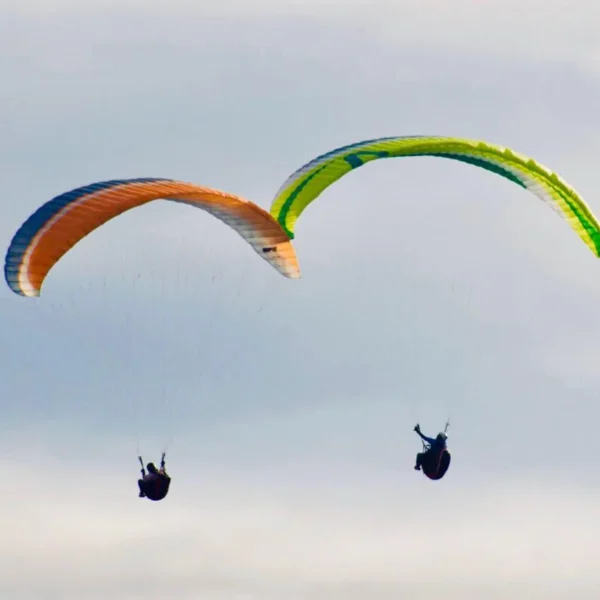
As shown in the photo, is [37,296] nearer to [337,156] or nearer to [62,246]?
[62,246]

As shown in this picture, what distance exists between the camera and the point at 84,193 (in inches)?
2479

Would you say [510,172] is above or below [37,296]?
above

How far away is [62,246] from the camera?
2438 inches

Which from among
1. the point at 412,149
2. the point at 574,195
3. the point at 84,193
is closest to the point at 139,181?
the point at 84,193

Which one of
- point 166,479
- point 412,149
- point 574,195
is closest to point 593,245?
point 574,195

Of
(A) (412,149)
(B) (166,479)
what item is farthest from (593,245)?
(B) (166,479)

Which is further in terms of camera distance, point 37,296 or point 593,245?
point 593,245

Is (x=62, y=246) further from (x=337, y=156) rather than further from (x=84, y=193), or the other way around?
(x=337, y=156)

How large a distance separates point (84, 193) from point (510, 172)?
1043cm

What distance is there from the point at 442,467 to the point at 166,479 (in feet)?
20.0

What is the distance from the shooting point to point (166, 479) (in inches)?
2547

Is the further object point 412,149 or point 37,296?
point 412,149

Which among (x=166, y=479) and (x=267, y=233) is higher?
(x=267, y=233)

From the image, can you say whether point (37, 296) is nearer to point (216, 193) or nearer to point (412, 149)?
point (216, 193)
